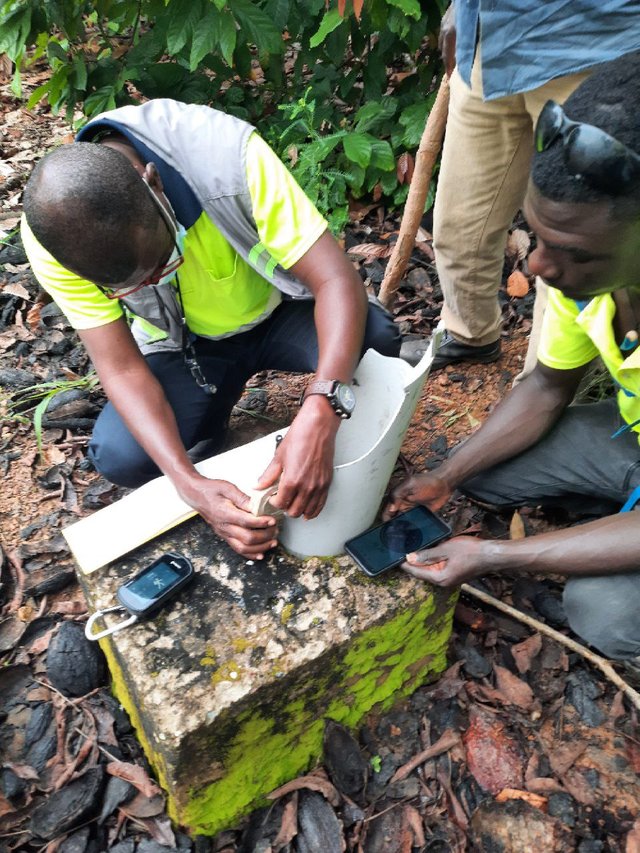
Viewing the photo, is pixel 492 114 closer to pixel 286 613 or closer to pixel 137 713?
pixel 286 613

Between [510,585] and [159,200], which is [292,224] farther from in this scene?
[510,585]

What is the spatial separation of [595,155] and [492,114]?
4.09ft

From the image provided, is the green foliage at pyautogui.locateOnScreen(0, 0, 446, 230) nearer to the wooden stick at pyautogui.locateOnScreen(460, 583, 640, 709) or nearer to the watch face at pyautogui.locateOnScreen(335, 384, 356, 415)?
the watch face at pyautogui.locateOnScreen(335, 384, 356, 415)

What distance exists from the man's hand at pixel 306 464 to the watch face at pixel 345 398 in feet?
0.14

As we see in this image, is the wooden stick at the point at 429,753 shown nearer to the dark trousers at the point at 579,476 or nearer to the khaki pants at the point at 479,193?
the dark trousers at the point at 579,476

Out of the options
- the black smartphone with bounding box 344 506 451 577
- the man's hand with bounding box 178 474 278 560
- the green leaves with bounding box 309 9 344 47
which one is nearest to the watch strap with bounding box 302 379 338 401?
the man's hand with bounding box 178 474 278 560

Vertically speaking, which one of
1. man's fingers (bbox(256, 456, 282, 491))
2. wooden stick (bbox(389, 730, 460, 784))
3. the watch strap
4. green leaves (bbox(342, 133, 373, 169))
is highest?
the watch strap

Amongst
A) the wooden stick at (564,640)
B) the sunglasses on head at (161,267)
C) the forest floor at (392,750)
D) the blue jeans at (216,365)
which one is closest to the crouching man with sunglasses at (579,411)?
the wooden stick at (564,640)

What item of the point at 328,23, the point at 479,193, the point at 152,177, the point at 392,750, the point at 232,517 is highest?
the point at 328,23

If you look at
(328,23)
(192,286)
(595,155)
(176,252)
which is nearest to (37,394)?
(192,286)

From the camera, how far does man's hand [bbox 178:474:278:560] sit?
203 centimetres

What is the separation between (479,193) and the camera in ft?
9.51

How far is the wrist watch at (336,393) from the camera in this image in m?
2.08

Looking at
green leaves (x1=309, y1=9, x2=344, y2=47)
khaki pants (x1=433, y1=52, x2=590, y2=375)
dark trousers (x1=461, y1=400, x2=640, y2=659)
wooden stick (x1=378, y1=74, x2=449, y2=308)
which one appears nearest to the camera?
dark trousers (x1=461, y1=400, x2=640, y2=659)
